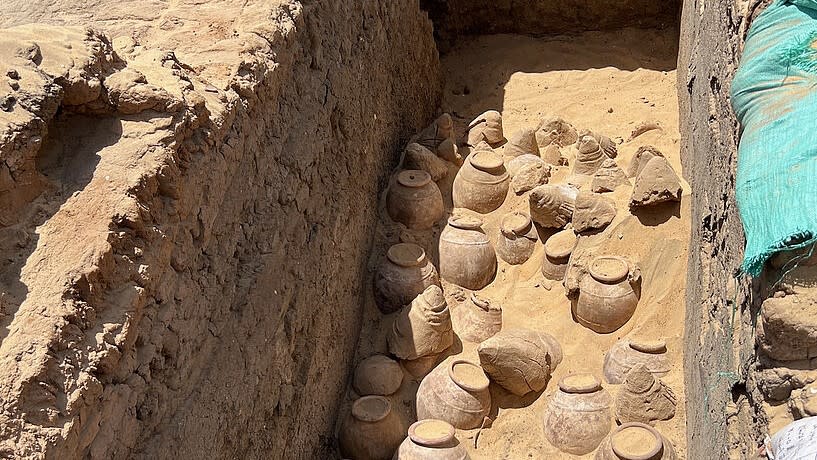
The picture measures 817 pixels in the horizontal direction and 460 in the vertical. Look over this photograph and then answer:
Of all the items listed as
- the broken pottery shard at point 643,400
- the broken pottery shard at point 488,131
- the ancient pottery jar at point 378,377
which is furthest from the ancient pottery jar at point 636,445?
the broken pottery shard at point 488,131

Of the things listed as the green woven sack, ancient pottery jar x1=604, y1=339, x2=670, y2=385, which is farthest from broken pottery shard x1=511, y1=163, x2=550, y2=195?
the green woven sack

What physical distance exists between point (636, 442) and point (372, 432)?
4.01ft

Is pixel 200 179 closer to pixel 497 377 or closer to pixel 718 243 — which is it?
pixel 497 377

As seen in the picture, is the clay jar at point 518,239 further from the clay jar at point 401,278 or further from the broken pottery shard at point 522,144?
the broken pottery shard at point 522,144

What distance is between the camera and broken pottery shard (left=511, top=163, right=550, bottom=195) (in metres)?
5.06

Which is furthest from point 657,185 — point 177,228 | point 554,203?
point 177,228

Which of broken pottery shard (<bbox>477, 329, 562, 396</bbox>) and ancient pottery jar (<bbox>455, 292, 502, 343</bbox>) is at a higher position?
ancient pottery jar (<bbox>455, 292, 502, 343</bbox>)

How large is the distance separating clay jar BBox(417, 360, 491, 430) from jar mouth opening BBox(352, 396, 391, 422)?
7.4 inches

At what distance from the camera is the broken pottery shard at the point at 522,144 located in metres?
5.41

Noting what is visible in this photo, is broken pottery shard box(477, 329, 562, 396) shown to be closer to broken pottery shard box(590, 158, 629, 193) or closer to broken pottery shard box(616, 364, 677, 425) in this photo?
broken pottery shard box(616, 364, 677, 425)

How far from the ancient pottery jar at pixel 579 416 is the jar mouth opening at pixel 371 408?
80 centimetres

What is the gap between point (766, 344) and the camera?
2.32m

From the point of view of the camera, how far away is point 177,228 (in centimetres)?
285

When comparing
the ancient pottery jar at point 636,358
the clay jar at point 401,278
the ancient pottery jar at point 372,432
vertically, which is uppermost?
the clay jar at point 401,278
